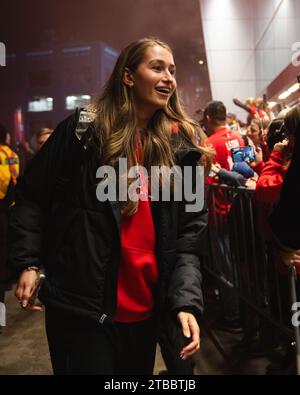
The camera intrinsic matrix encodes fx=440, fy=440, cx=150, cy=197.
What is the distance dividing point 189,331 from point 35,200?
744mm

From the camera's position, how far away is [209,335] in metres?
3.96

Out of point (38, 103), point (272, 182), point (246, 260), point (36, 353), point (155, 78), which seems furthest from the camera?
point (38, 103)

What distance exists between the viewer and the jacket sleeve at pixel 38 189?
1.62 metres

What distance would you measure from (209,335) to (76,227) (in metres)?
2.75

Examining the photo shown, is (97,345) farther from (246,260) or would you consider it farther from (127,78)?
(246,260)

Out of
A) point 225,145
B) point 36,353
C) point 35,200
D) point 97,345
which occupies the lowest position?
point 36,353

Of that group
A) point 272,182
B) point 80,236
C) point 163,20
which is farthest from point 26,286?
point 163,20

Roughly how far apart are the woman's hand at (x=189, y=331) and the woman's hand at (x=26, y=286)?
1.75ft

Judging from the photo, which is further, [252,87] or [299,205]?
[252,87]

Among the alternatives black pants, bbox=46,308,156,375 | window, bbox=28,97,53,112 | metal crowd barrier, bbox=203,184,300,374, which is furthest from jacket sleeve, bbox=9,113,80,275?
window, bbox=28,97,53,112

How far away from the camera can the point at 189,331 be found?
1.52 meters
